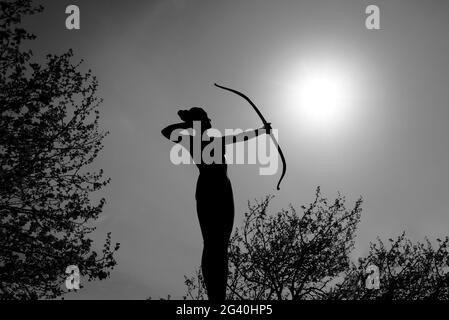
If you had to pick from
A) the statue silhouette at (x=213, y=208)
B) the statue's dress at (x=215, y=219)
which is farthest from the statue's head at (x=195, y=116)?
the statue's dress at (x=215, y=219)

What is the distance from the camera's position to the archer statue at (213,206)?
15.0 feet

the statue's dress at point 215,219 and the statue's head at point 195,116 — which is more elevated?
the statue's head at point 195,116

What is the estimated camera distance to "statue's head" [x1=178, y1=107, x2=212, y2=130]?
5.54 m

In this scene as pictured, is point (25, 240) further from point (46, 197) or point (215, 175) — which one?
point (215, 175)

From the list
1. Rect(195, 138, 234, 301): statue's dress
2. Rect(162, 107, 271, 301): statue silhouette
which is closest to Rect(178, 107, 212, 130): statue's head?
Rect(162, 107, 271, 301): statue silhouette

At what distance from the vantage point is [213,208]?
197 inches

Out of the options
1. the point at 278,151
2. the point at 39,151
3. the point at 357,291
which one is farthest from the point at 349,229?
the point at 39,151

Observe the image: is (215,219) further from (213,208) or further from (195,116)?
(195,116)

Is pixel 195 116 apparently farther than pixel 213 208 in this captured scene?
Yes

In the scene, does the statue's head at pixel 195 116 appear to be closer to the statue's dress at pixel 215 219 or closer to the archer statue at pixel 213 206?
the archer statue at pixel 213 206

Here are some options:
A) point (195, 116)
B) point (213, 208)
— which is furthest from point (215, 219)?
point (195, 116)

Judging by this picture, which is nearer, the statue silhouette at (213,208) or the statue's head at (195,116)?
the statue silhouette at (213,208)

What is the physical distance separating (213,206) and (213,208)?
0.03 meters
